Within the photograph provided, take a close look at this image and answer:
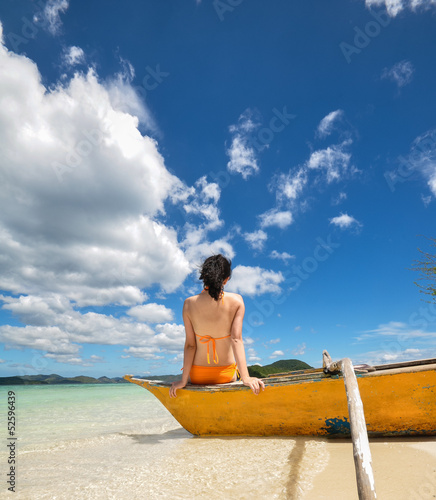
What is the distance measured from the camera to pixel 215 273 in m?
4.06

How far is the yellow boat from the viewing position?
3.62 meters

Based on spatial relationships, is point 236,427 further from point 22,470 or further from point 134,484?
point 22,470

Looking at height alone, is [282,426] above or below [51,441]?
above

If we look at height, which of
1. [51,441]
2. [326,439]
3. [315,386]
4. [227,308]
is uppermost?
[227,308]

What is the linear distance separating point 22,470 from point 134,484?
2.00 metres

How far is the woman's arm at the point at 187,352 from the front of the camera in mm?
4402

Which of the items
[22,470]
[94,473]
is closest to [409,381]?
[94,473]

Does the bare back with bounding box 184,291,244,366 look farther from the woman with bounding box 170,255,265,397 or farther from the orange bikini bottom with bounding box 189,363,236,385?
the orange bikini bottom with bounding box 189,363,236,385

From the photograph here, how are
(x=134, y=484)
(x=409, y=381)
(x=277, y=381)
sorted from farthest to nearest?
1. (x=277, y=381)
2. (x=409, y=381)
3. (x=134, y=484)

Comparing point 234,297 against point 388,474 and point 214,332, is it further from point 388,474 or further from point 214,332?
point 388,474

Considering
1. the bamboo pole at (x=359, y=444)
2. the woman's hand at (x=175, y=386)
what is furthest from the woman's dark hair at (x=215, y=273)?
the bamboo pole at (x=359, y=444)

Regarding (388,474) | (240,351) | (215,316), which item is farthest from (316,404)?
(215,316)

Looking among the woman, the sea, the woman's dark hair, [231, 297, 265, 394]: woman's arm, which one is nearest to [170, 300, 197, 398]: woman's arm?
the woman

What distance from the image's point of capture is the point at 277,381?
4086mm
